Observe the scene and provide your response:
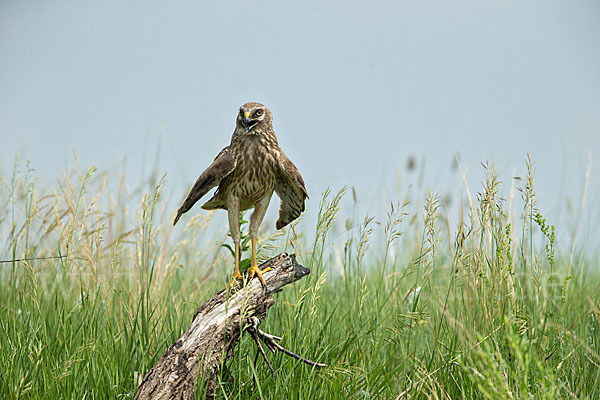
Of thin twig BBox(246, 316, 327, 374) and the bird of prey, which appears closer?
thin twig BBox(246, 316, 327, 374)

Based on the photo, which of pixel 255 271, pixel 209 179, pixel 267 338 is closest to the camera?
pixel 267 338

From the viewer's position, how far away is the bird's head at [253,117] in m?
3.55

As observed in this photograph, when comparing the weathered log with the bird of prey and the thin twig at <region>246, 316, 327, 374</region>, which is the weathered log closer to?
the thin twig at <region>246, 316, 327, 374</region>

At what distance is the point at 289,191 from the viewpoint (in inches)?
147

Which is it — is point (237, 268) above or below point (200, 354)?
above

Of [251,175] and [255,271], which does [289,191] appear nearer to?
[251,175]

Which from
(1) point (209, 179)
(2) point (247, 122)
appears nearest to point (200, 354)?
(1) point (209, 179)

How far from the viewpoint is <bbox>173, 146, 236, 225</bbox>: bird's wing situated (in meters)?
3.53

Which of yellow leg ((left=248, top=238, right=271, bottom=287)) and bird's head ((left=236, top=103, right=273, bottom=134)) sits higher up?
bird's head ((left=236, top=103, right=273, bottom=134))

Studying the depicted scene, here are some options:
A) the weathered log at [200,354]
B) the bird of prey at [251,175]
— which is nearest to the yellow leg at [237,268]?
the bird of prey at [251,175]

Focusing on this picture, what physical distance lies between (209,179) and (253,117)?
0.47 m

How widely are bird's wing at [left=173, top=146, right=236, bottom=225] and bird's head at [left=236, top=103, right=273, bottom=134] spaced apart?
0.22 meters

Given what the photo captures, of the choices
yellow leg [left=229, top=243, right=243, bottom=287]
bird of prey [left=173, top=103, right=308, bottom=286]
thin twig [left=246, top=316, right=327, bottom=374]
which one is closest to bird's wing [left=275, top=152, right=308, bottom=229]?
bird of prey [left=173, top=103, right=308, bottom=286]

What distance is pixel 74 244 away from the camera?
12.3 ft
